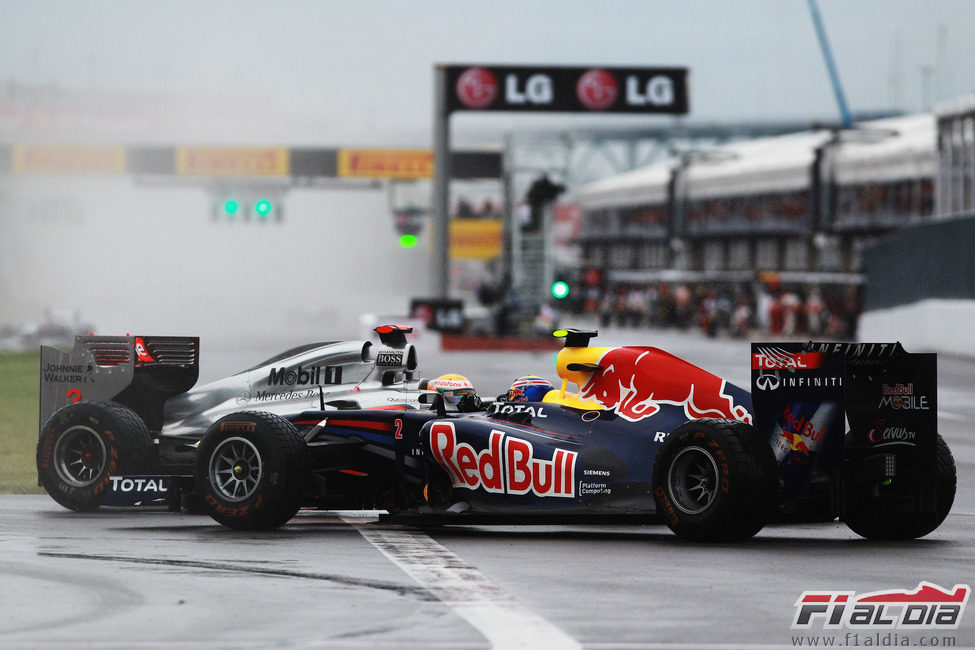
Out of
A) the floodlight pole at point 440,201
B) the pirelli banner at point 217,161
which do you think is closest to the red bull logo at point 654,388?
the floodlight pole at point 440,201

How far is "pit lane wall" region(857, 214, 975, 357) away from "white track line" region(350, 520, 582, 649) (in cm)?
2902

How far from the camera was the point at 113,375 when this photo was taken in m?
12.9

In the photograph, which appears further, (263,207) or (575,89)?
(263,207)

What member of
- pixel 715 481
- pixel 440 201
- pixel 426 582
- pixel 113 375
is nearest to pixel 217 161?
pixel 440 201

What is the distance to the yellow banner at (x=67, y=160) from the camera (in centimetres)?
7538

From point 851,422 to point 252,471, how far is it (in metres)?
3.67

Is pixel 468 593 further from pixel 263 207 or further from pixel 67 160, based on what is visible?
pixel 67 160

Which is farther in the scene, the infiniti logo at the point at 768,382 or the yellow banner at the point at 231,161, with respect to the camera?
the yellow banner at the point at 231,161

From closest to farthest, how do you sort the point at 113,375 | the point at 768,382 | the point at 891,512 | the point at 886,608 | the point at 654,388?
the point at 886,608, the point at 768,382, the point at 891,512, the point at 654,388, the point at 113,375

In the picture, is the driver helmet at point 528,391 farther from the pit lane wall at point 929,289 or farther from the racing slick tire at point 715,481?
the pit lane wall at point 929,289

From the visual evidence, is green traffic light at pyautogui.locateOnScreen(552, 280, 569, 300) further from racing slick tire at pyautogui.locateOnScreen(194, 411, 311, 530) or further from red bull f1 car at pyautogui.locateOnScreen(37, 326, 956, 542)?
racing slick tire at pyautogui.locateOnScreen(194, 411, 311, 530)

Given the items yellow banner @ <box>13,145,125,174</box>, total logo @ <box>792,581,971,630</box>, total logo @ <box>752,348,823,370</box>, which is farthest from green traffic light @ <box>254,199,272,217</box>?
total logo @ <box>792,581,971,630</box>

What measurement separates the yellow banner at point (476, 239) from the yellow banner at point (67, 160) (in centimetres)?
2739

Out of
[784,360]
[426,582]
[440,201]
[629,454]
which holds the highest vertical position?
[440,201]
